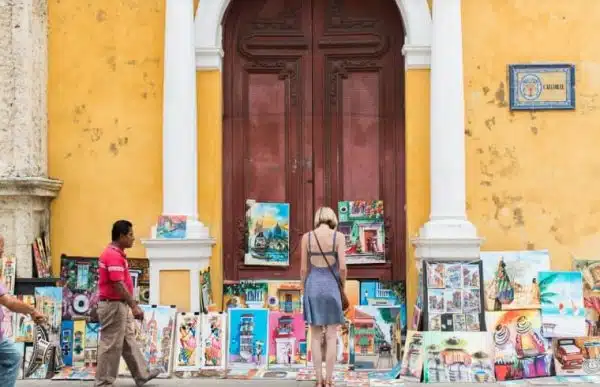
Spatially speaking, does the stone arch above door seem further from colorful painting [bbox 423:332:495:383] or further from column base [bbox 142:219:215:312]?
colorful painting [bbox 423:332:495:383]

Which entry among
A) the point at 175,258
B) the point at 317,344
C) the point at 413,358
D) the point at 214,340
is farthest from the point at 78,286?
the point at 413,358

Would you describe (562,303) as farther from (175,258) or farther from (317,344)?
(175,258)

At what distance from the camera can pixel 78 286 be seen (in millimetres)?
9211

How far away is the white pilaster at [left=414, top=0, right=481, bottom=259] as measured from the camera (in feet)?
29.4

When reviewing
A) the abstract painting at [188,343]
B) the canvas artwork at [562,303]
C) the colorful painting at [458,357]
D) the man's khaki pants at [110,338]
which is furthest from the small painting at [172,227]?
the canvas artwork at [562,303]

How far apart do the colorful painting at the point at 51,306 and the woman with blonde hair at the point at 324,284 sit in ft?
8.59

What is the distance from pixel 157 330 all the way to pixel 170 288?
1.57 ft

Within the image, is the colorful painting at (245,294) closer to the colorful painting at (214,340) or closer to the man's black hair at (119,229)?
the colorful painting at (214,340)

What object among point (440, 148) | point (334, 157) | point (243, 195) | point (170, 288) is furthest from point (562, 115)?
point (170, 288)

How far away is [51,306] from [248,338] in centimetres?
196

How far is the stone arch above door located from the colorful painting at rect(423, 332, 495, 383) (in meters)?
2.86

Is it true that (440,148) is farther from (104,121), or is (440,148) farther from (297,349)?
(104,121)

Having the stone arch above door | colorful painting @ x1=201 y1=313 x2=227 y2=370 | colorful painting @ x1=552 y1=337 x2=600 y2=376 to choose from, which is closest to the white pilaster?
the stone arch above door

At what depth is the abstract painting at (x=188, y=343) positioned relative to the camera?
28.1ft
